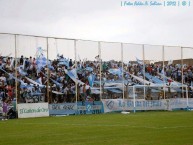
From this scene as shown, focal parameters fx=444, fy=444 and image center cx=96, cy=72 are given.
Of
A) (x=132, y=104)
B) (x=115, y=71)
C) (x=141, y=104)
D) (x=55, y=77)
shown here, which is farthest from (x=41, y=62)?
(x=141, y=104)

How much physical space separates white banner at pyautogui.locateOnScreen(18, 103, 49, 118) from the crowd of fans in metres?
2.00

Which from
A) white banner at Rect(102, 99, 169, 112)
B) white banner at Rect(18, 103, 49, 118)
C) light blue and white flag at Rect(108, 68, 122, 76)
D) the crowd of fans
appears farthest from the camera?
light blue and white flag at Rect(108, 68, 122, 76)

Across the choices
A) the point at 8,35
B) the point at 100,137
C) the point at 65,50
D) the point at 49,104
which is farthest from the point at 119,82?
the point at 100,137

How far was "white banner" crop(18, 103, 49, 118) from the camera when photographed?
109 ft

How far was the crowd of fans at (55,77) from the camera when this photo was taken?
118ft

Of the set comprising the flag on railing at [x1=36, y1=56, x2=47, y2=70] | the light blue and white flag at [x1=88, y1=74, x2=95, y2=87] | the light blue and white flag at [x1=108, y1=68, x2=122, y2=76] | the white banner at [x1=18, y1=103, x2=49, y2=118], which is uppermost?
the flag on railing at [x1=36, y1=56, x2=47, y2=70]

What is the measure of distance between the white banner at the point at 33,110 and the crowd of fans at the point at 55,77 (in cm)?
200

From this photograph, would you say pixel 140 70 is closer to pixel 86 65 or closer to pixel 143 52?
pixel 143 52

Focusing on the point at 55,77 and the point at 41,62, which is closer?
the point at 41,62

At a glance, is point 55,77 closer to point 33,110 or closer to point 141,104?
point 33,110

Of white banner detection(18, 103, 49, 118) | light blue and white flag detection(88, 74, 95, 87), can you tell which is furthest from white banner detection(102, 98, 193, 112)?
white banner detection(18, 103, 49, 118)

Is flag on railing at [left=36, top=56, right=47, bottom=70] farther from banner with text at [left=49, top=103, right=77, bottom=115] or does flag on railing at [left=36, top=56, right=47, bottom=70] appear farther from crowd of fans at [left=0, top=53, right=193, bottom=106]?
banner with text at [left=49, top=103, right=77, bottom=115]

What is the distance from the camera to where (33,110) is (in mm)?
33906

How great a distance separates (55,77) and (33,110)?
6.03 m
